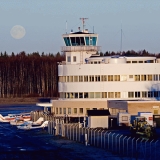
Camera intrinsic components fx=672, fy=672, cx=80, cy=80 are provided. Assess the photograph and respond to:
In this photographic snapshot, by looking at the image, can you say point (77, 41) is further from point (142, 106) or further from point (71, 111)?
point (142, 106)

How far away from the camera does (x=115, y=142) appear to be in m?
56.7

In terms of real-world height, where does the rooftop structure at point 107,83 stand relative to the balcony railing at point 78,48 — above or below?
below

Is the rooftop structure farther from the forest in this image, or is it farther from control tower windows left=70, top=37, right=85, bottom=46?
the forest

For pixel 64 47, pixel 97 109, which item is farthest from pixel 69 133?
pixel 64 47

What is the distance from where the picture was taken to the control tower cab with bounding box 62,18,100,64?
88.9 metres

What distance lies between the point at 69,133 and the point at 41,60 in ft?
384

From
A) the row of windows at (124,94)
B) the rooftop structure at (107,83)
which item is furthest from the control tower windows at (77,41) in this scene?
the row of windows at (124,94)

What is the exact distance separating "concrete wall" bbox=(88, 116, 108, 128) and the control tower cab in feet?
57.4

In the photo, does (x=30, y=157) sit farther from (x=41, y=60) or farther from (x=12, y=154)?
(x=41, y=60)

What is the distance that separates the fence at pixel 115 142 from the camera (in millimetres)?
50375

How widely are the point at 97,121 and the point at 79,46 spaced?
18768mm

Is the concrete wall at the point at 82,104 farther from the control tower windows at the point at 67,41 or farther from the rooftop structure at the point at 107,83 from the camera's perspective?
the control tower windows at the point at 67,41

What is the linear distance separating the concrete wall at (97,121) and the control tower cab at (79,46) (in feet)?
57.4

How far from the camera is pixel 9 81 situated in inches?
6462
